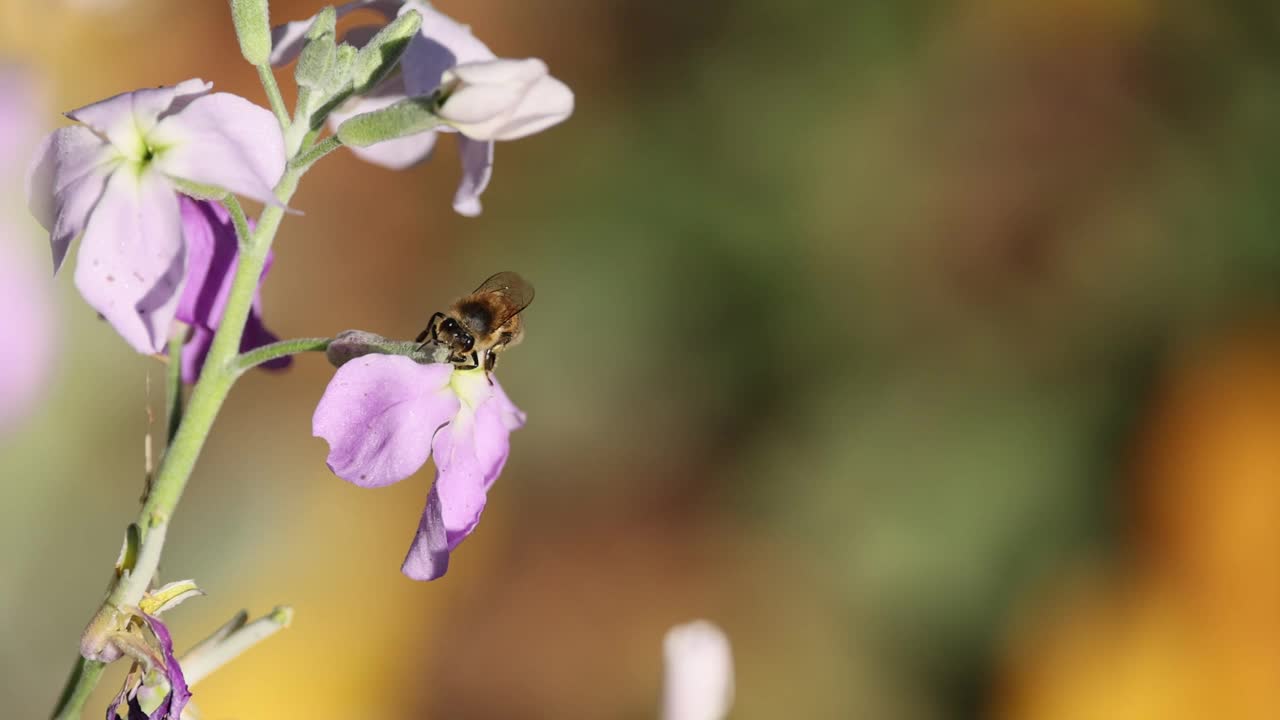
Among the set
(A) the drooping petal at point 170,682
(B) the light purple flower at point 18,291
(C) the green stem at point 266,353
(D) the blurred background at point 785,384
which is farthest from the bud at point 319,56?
(B) the light purple flower at point 18,291

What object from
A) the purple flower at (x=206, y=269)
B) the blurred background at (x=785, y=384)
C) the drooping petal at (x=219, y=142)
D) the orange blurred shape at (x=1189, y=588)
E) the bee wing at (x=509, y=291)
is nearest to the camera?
the drooping petal at (x=219, y=142)

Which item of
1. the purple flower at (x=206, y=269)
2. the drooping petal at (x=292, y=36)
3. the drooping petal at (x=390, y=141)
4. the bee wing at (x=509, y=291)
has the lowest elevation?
the bee wing at (x=509, y=291)

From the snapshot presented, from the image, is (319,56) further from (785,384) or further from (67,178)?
(785,384)

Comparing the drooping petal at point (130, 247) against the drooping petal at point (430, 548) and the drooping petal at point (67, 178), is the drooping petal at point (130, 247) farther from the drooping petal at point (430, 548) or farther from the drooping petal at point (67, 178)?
the drooping petal at point (430, 548)

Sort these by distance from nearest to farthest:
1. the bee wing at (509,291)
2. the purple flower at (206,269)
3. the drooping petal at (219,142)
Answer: the drooping petal at (219,142) → the purple flower at (206,269) → the bee wing at (509,291)

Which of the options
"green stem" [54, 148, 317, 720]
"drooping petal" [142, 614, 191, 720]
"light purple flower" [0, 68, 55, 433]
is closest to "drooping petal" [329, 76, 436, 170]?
"green stem" [54, 148, 317, 720]

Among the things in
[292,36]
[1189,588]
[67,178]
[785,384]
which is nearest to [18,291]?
[785,384]
